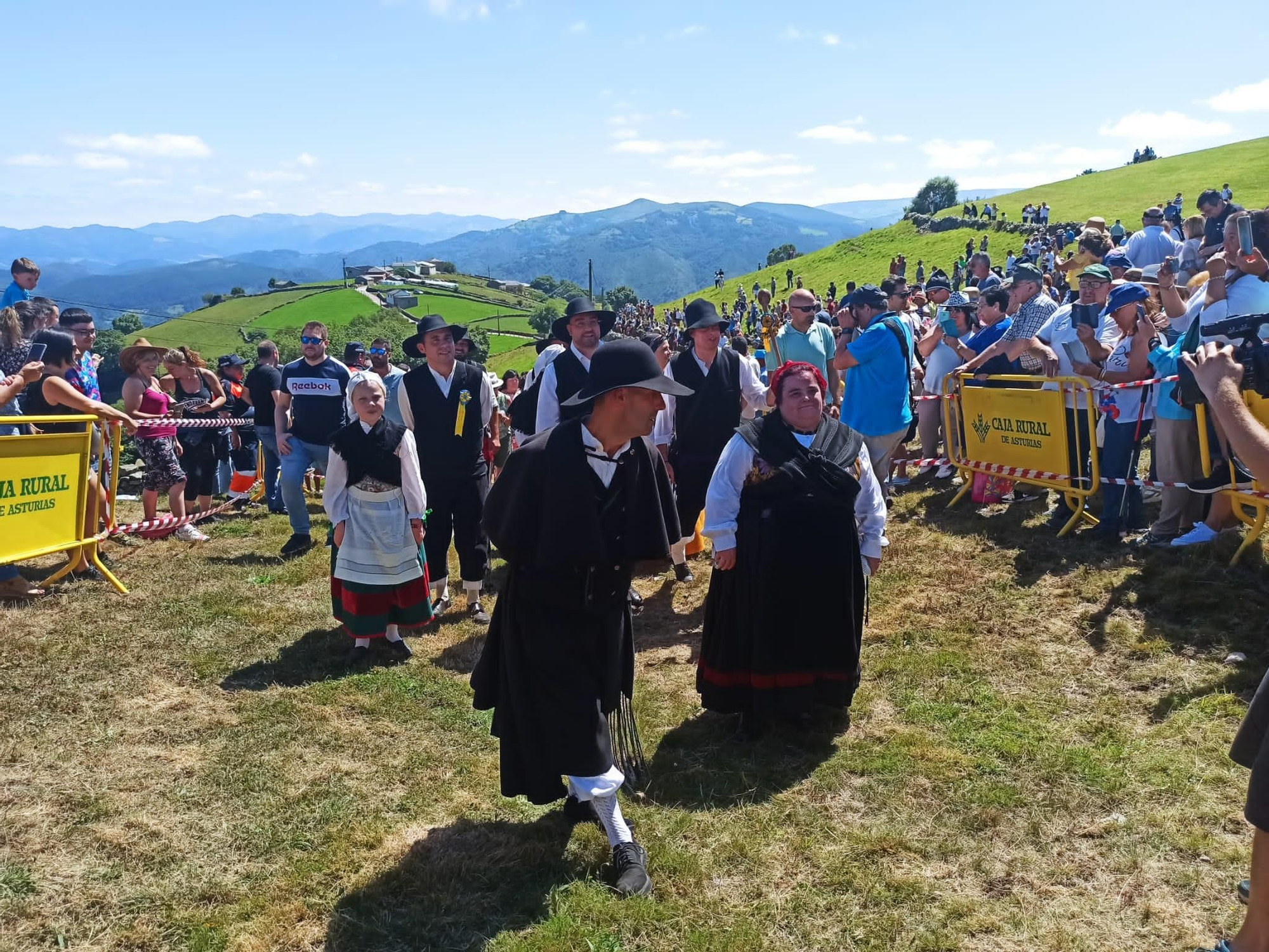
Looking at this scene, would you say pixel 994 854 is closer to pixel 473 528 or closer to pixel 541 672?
pixel 541 672

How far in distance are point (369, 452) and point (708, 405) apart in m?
2.60

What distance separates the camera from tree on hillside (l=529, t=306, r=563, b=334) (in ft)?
396

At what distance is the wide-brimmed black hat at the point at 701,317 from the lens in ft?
21.8

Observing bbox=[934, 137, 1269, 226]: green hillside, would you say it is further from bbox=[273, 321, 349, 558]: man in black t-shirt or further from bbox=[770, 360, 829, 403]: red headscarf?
bbox=[770, 360, 829, 403]: red headscarf

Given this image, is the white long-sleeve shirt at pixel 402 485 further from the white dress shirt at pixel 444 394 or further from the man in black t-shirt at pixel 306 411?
the man in black t-shirt at pixel 306 411

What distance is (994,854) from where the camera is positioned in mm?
3689

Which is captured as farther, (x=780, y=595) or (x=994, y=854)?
(x=780, y=595)

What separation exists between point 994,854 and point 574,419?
8.45 feet

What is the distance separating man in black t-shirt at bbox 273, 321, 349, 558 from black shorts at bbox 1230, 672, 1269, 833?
8.00 m

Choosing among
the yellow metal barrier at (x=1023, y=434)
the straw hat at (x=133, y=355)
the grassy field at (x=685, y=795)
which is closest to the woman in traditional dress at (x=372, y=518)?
the grassy field at (x=685, y=795)

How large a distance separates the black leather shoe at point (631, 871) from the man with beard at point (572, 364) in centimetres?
352

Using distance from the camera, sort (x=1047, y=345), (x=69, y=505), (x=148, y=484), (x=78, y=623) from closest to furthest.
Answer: (x=78, y=623) < (x=69, y=505) < (x=1047, y=345) < (x=148, y=484)

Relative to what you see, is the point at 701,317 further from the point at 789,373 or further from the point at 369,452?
the point at 369,452

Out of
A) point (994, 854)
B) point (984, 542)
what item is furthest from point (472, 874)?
point (984, 542)
